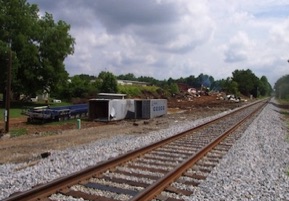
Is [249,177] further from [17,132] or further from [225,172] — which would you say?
[17,132]

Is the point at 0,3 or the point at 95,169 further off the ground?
the point at 0,3

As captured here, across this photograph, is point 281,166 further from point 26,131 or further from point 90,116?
point 90,116

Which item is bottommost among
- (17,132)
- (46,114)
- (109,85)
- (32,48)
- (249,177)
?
(17,132)

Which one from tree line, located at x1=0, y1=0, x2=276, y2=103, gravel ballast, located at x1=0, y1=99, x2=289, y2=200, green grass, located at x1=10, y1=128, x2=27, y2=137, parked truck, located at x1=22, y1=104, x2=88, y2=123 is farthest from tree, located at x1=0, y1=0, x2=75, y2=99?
gravel ballast, located at x1=0, y1=99, x2=289, y2=200

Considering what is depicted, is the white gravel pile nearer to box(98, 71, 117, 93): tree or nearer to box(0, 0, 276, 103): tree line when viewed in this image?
box(0, 0, 276, 103): tree line

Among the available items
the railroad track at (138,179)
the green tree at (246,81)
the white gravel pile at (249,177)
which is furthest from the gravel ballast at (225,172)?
the green tree at (246,81)

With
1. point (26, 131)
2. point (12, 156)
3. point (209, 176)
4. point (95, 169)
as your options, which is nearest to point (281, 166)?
point (209, 176)

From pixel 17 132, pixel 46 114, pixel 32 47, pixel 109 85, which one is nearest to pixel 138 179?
pixel 17 132

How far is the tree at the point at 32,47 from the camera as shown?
1852 inches

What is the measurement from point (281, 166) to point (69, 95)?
193ft

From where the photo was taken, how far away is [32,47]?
159 ft

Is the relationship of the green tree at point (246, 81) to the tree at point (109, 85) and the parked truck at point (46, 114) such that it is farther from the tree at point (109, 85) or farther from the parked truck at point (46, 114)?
the parked truck at point (46, 114)

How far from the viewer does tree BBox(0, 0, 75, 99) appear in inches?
1852

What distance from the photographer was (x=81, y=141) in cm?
1605
